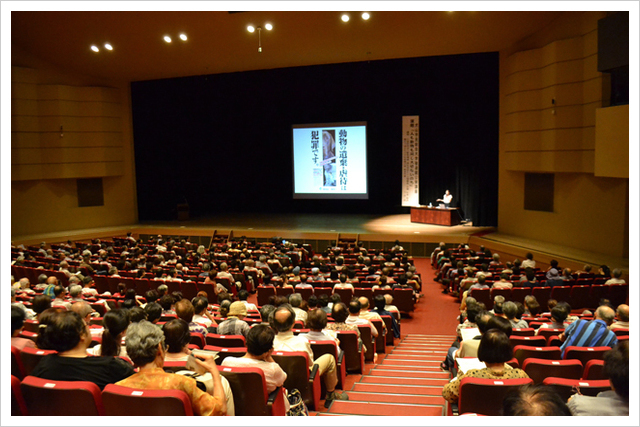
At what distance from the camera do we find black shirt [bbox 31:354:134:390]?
108 inches

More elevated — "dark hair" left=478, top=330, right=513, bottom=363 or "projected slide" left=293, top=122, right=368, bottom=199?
"projected slide" left=293, top=122, right=368, bottom=199

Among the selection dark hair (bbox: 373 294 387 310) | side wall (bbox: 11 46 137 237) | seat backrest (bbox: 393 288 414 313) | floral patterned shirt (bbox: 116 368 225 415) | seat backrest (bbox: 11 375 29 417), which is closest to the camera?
floral patterned shirt (bbox: 116 368 225 415)

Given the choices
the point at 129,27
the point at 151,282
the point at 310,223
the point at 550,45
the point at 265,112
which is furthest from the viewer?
the point at 265,112

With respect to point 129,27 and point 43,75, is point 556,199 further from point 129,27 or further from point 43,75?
point 43,75

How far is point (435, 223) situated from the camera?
56.7 feet

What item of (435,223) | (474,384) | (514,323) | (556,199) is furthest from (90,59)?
(474,384)

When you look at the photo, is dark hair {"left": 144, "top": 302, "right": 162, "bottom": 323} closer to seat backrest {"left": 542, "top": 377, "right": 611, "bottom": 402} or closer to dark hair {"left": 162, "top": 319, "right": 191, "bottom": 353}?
dark hair {"left": 162, "top": 319, "right": 191, "bottom": 353}

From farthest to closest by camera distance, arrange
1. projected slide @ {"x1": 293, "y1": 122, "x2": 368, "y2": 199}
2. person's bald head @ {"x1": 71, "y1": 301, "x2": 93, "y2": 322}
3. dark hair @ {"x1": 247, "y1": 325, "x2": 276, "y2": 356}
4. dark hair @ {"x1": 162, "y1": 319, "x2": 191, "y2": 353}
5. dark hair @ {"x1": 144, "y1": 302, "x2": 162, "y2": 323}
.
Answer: projected slide @ {"x1": 293, "y1": 122, "x2": 368, "y2": 199}
person's bald head @ {"x1": 71, "y1": 301, "x2": 93, "y2": 322}
dark hair @ {"x1": 144, "y1": 302, "x2": 162, "y2": 323}
dark hair @ {"x1": 247, "y1": 325, "x2": 276, "y2": 356}
dark hair @ {"x1": 162, "y1": 319, "x2": 191, "y2": 353}

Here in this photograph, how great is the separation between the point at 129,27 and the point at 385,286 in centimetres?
1116

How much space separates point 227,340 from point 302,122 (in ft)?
55.2

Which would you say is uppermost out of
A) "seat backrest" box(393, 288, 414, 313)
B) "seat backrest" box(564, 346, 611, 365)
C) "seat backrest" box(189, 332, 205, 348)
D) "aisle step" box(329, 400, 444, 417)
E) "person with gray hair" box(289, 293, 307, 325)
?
"seat backrest" box(189, 332, 205, 348)

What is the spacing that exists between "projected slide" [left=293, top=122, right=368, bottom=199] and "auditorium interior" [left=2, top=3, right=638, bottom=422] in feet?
1.69

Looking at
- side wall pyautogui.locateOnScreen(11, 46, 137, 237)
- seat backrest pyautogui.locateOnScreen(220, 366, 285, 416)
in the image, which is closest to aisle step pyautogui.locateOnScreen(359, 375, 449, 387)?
seat backrest pyautogui.locateOnScreen(220, 366, 285, 416)

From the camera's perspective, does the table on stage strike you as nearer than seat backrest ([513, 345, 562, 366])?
No
